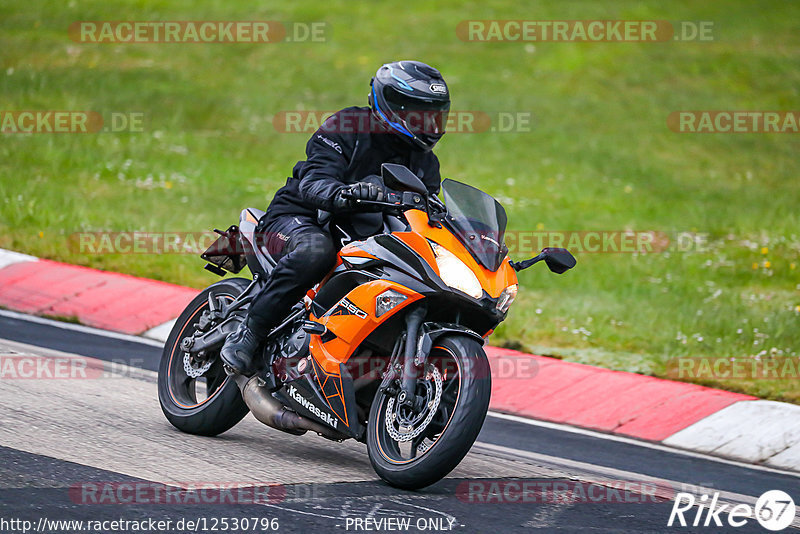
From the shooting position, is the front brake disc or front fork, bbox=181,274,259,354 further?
front fork, bbox=181,274,259,354

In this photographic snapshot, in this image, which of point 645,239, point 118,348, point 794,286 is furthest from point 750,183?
point 118,348

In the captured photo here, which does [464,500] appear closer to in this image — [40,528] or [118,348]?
[40,528]

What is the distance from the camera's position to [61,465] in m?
4.92

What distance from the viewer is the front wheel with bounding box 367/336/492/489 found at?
15.5ft

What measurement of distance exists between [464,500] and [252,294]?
70.3 inches

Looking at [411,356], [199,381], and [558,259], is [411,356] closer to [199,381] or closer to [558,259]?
[558,259]

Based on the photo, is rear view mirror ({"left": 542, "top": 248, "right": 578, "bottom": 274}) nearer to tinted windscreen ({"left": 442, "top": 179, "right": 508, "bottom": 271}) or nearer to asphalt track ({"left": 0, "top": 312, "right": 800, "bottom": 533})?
tinted windscreen ({"left": 442, "top": 179, "right": 508, "bottom": 271})

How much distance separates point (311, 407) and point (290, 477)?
1.42ft
